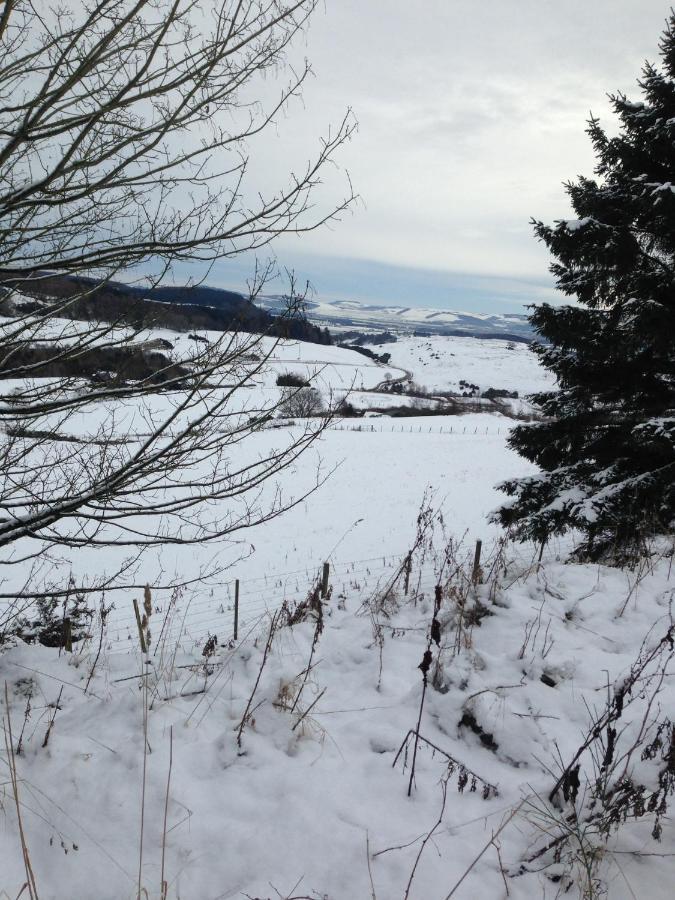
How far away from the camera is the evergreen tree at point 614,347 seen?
6.50 m

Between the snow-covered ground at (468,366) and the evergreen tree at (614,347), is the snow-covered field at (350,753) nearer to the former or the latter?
the evergreen tree at (614,347)

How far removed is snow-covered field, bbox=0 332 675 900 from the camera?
1696mm

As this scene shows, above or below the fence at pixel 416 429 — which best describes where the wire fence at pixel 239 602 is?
below

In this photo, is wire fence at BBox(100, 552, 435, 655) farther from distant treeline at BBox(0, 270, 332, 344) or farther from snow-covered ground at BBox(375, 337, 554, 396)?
snow-covered ground at BBox(375, 337, 554, 396)

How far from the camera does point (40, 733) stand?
94.2 inches

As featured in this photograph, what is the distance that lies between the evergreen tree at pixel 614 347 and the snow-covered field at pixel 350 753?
251 cm

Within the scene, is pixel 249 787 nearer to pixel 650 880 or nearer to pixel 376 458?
pixel 650 880

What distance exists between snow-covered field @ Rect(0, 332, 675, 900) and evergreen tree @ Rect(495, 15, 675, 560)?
2.51 metres

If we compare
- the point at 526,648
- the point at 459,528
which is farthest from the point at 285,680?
the point at 459,528

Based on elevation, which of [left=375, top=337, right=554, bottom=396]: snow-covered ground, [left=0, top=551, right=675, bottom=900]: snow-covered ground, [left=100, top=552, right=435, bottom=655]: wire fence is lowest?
[left=100, top=552, right=435, bottom=655]: wire fence

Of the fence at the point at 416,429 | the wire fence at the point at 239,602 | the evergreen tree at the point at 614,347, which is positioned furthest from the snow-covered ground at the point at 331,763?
the fence at the point at 416,429

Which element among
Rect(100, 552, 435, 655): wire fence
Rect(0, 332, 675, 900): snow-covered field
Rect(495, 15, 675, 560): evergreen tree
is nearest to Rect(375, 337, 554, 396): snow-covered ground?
Rect(100, 552, 435, 655): wire fence

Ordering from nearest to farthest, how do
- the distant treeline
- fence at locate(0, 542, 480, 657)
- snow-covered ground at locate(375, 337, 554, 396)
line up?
the distant treeline
fence at locate(0, 542, 480, 657)
snow-covered ground at locate(375, 337, 554, 396)

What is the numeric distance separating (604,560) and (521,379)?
9396 cm
